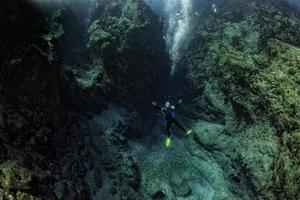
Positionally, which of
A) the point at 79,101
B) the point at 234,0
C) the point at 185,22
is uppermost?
the point at 234,0

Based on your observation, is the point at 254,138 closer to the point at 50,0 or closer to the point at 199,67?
the point at 199,67

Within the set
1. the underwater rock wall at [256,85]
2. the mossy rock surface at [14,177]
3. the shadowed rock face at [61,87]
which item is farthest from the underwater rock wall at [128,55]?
the mossy rock surface at [14,177]

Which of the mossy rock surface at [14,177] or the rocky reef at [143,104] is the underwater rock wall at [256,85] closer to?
the rocky reef at [143,104]

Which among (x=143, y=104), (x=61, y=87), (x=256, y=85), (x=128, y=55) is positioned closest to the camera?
(x=61, y=87)

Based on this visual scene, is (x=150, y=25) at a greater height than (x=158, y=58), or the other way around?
(x=150, y=25)

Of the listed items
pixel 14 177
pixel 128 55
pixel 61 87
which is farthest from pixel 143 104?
pixel 14 177

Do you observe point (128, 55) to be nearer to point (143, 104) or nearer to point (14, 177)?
point (143, 104)

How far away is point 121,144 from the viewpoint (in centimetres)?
1415

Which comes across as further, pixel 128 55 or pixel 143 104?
pixel 143 104

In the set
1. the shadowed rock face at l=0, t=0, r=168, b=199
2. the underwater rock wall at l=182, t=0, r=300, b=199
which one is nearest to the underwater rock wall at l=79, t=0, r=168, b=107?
the shadowed rock face at l=0, t=0, r=168, b=199

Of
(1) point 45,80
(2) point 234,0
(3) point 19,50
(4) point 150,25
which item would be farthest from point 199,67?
(3) point 19,50

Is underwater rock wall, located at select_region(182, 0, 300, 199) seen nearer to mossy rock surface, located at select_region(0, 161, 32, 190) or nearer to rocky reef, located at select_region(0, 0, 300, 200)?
rocky reef, located at select_region(0, 0, 300, 200)

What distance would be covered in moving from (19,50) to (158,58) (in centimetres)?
873

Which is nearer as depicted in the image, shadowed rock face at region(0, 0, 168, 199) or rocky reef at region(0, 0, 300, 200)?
shadowed rock face at region(0, 0, 168, 199)
